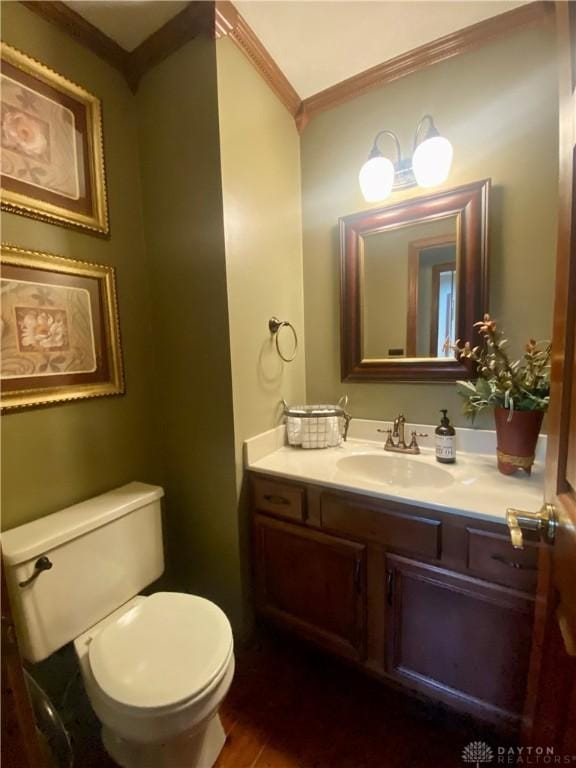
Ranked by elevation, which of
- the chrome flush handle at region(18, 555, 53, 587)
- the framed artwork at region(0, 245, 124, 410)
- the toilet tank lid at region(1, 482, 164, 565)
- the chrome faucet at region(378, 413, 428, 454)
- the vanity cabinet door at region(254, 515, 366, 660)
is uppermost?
the framed artwork at region(0, 245, 124, 410)

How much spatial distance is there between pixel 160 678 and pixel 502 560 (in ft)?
3.22

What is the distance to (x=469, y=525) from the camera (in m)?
0.95


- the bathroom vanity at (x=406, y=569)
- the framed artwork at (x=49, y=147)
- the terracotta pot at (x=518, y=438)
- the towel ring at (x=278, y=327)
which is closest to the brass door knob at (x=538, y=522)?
the bathroom vanity at (x=406, y=569)

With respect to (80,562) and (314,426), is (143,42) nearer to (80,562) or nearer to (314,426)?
(314,426)

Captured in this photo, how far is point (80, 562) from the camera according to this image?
3.43 ft

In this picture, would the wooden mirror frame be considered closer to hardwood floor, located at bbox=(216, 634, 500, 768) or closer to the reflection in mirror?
the reflection in mirror

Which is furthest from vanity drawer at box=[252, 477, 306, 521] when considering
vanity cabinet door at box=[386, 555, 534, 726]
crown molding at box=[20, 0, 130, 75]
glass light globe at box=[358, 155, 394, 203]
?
crown molding at box=[20, 0, 130, 75]

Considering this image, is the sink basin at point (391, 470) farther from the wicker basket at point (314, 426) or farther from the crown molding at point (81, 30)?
the crown molding at point (81, 30)

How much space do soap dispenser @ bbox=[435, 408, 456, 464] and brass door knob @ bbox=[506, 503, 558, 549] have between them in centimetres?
69

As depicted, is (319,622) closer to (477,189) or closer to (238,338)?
(238,338)

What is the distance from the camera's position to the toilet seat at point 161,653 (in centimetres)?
84

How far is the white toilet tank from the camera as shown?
3.05 ft

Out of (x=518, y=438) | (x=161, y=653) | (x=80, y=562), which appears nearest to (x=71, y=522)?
(x=80, y=562)

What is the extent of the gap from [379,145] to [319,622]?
2.02 m
